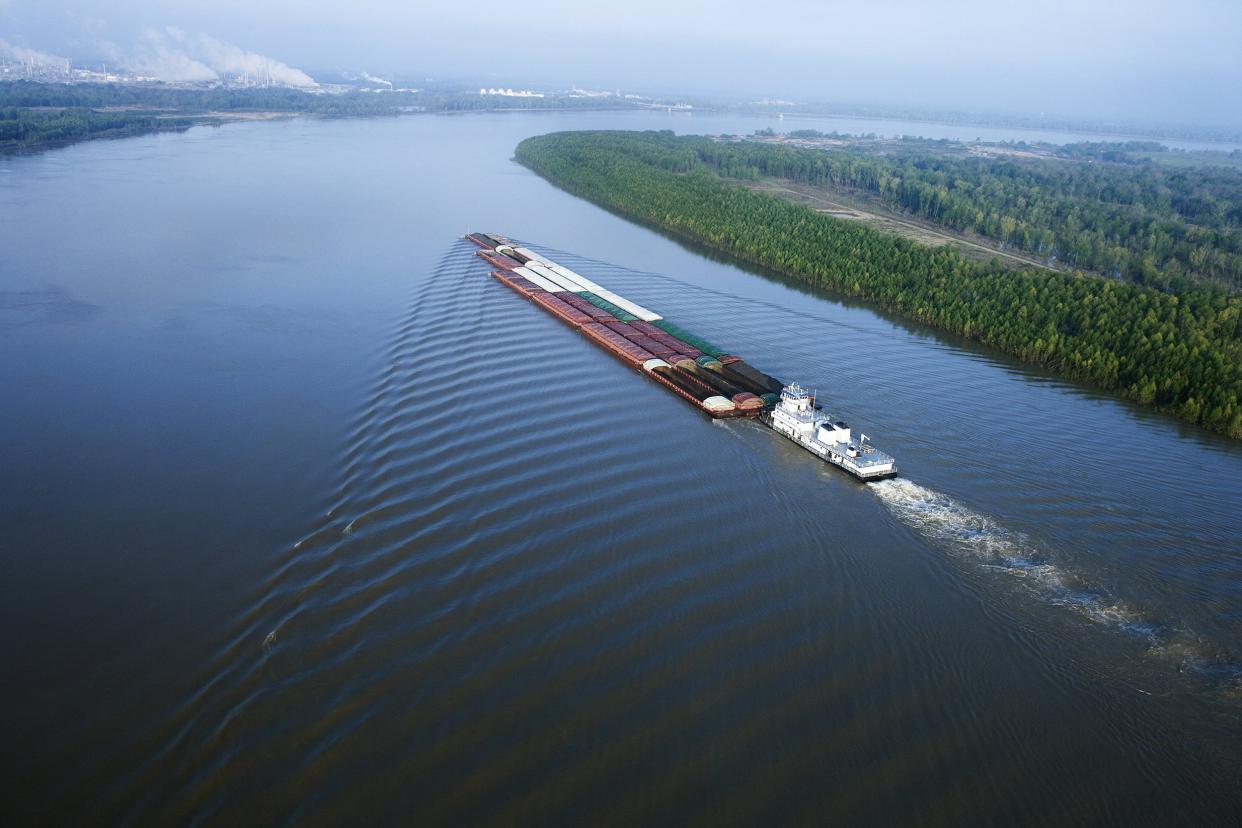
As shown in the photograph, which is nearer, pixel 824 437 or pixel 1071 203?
pixel 824 437

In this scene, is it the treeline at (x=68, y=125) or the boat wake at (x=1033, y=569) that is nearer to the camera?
→ the boat wake at (x=1033, y=569)

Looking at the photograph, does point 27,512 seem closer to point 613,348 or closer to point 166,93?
point 613,348

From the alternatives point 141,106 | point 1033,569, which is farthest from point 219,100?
point 1033,569

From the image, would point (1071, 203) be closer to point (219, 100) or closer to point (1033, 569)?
point (1033, 569)

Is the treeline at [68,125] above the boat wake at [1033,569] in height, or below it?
above

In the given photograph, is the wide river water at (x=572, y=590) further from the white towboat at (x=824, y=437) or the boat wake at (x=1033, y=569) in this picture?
the white towboat at (x=824, y=437)

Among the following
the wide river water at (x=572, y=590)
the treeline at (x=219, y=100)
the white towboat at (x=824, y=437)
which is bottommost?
the wide river water at (x=572, y=590)

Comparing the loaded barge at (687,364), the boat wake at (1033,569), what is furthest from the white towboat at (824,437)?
the boat wake at (1033,569)
